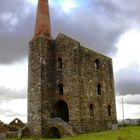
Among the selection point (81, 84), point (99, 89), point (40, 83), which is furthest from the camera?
point (99, 89)

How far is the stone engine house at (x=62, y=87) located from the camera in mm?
36531

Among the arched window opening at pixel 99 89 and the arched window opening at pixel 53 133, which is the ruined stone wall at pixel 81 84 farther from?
the arched window opening at pixel 53 133

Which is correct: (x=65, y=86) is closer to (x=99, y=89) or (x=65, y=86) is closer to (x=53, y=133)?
(x=99, y=89)

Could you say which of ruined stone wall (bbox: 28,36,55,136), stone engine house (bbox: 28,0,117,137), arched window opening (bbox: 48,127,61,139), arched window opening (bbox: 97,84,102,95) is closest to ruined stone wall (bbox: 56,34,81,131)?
stone engine house (bbox: 28,0,117,137)

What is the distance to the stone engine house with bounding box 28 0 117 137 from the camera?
36531 millimetres

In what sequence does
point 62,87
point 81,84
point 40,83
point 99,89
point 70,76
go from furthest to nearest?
point 99,89 < point 62,87 < point 70,76 < point 40,83 < point 81,84

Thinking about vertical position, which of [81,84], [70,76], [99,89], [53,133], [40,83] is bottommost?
[53,133]

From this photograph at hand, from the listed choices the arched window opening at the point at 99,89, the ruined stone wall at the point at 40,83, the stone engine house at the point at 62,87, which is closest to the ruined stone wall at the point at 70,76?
the stone engine house at the point at 62,87

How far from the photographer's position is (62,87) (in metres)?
38.4

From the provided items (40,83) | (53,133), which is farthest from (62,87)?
(53,133)

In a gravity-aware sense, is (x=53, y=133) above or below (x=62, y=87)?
below

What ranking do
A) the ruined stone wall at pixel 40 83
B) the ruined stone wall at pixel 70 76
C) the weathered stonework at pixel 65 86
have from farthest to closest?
the ruined stone wall at pixel 40 83
the weathered stonework at pixel 65 86
the ruined stone wall at pixel 70 76

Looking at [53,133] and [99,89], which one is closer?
[53,133]

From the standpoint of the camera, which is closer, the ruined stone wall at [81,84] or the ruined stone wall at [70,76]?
the ruined stone wall at [70,76]
